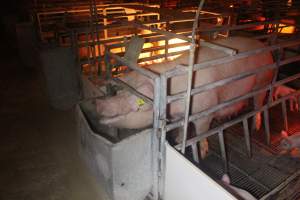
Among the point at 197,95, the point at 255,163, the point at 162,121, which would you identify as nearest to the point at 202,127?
the point at 197,95

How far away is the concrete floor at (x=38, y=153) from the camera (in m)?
3.47

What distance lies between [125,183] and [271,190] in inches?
71.4

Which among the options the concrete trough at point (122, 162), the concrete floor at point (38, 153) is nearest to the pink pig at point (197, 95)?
the concrete trough at point (122, 162)

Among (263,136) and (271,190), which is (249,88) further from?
(271,190)

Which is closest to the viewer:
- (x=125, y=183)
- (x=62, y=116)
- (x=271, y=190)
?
(x=125, y=183)

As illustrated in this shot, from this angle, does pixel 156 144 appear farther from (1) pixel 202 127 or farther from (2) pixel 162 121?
(1) pixel 202 127

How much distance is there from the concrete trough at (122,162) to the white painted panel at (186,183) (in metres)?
0.30

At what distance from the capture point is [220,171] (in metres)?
3.60

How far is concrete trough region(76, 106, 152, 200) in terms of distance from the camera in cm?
250

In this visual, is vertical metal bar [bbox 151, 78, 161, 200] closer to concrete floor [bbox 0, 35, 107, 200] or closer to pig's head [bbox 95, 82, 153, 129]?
pig's head [bbox 95, 82, 153, 129]

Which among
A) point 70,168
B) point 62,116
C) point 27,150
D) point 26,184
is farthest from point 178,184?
point 62,116

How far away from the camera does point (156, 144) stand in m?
2.57

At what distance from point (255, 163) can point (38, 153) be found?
3.30 meters

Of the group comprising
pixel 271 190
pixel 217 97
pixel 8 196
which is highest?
pixel 217 97
